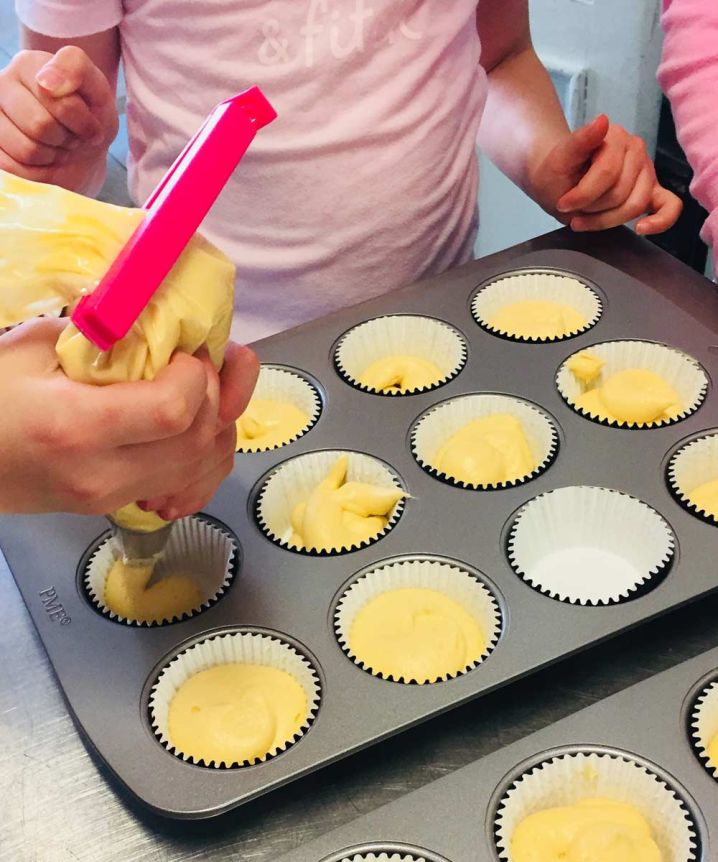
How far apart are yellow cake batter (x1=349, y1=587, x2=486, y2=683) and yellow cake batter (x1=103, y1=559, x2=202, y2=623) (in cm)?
18

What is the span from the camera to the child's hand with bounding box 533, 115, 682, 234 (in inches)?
53.1

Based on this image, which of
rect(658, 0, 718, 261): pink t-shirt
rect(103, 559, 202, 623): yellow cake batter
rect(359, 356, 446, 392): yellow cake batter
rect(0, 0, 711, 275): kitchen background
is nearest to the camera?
rect(103, 559, 202, 623): yellow cake batter

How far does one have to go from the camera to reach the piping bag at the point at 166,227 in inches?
23.5

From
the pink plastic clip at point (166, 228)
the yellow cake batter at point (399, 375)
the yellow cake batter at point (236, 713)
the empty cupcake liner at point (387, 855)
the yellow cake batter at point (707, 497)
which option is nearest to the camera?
the pink plastic clip at point (166, 228)

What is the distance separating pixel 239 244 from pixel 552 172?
18.3 inches

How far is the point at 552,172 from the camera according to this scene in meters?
Answer: 1.40

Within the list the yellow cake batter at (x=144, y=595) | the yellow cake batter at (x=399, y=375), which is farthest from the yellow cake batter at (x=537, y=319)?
the yellow cake batter at (x=144, y=595)

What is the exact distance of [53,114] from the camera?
38.6 inches

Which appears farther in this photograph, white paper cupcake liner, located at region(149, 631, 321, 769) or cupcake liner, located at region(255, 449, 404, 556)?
cupcake liner, located at region(255, 449, 404, 556)

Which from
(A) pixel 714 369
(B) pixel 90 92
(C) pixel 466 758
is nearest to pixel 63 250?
(B) pixel 90 92

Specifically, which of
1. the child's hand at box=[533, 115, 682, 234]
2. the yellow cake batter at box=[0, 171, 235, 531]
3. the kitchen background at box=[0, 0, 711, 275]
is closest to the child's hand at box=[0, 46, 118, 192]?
the yellow cake batter at box=[0, 171, 235, 531]

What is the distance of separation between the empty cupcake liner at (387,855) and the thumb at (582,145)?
0.96 metres

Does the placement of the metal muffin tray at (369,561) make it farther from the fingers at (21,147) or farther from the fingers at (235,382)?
the fingers at (21,147)

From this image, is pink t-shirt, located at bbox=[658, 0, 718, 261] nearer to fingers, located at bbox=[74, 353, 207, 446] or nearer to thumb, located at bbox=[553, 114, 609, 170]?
thumb, located at bbox=[553, 114, 609, 170]
